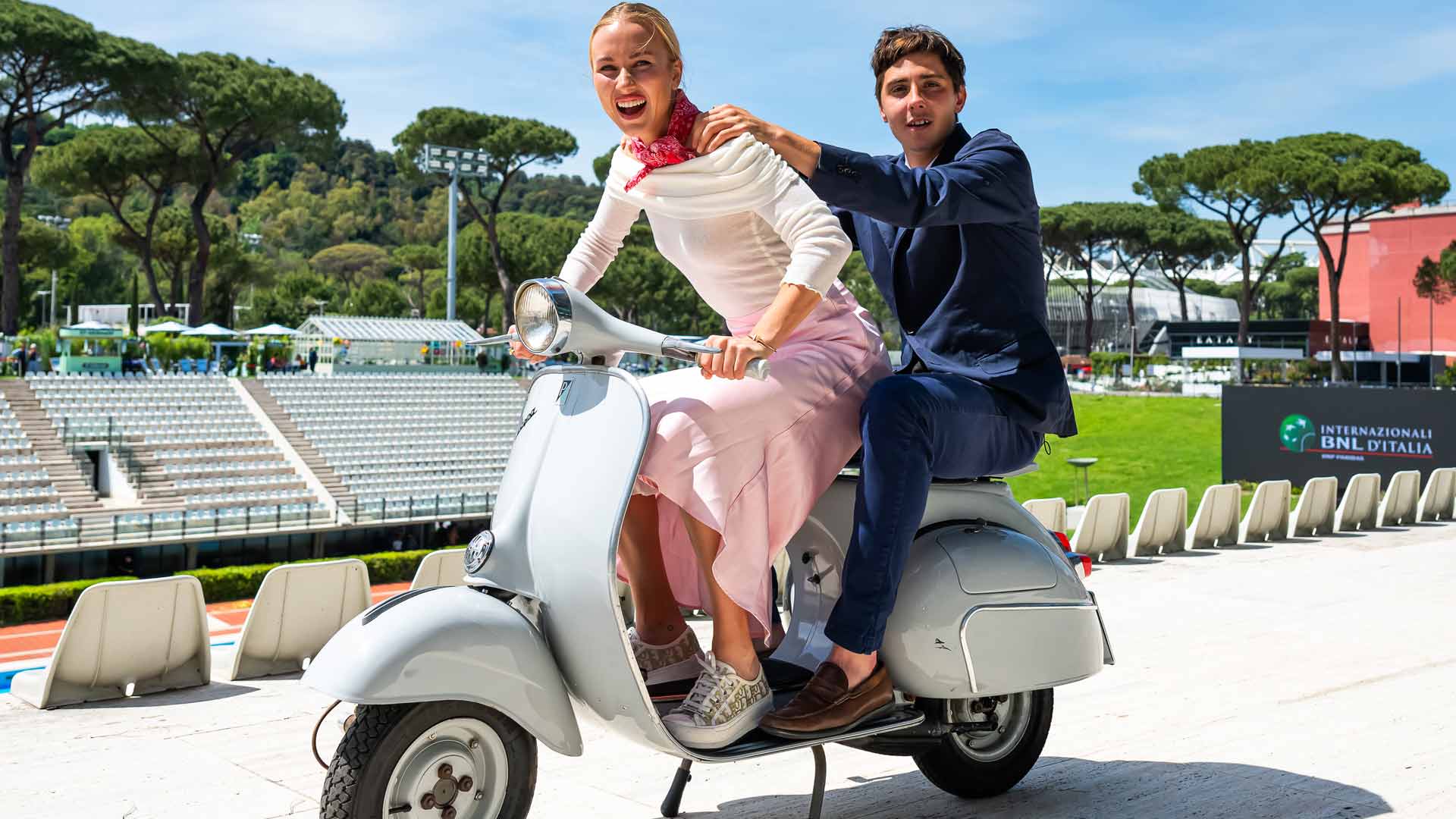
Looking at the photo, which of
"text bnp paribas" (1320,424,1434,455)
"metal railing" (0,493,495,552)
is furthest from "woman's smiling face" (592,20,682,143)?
"metal railing" (0,493,495,552)

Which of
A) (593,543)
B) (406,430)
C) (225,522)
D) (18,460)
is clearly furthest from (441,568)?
(406,430)

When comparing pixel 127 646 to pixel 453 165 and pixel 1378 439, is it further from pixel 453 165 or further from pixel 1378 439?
pixel 453 165

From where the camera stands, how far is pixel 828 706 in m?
2.40

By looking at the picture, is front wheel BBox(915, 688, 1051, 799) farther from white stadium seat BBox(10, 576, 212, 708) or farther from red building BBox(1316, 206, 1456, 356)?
red building BBox(1316, 206, 1456, 356)

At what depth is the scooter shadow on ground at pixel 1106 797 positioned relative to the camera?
113 inches

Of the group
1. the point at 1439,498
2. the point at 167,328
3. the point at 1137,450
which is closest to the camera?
the point at 1439,498

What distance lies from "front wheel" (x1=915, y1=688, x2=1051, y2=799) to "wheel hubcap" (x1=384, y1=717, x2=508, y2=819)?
113 centimetres

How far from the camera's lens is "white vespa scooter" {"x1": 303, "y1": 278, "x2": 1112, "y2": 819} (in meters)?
2.06

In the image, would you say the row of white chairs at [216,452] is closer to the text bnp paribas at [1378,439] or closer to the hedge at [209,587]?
the hedge at [209,587]

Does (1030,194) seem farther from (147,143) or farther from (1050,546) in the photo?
(147,143)

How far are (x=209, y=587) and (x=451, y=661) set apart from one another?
14834mm

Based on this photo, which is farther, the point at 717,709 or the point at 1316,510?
the point at 1316,510

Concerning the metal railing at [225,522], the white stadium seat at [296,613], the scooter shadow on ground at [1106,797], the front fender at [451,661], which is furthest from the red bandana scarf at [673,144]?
the metal railing at [225,522]

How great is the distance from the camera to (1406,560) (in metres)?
8.15
